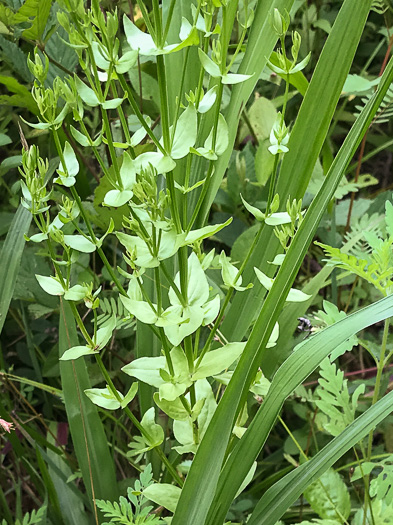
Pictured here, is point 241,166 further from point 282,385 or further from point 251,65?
point 282,385

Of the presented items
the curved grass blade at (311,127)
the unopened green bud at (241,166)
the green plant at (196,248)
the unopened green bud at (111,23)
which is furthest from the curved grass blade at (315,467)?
the unopened green bud at (241,166)

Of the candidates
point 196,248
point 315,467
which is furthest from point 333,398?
point 196,248

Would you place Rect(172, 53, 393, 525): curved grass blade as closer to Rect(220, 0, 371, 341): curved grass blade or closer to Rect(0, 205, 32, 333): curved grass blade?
Rect(220, 0, 371, 341): curved grass blade

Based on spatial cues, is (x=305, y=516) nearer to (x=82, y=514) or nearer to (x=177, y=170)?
(x=82, y=514)

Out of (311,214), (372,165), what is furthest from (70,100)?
(372,165)

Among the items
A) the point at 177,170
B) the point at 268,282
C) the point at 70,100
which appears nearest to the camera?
the point at 70,100

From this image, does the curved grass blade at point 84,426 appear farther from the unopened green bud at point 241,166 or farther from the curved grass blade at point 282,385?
the unopened green bud at point 241,166
